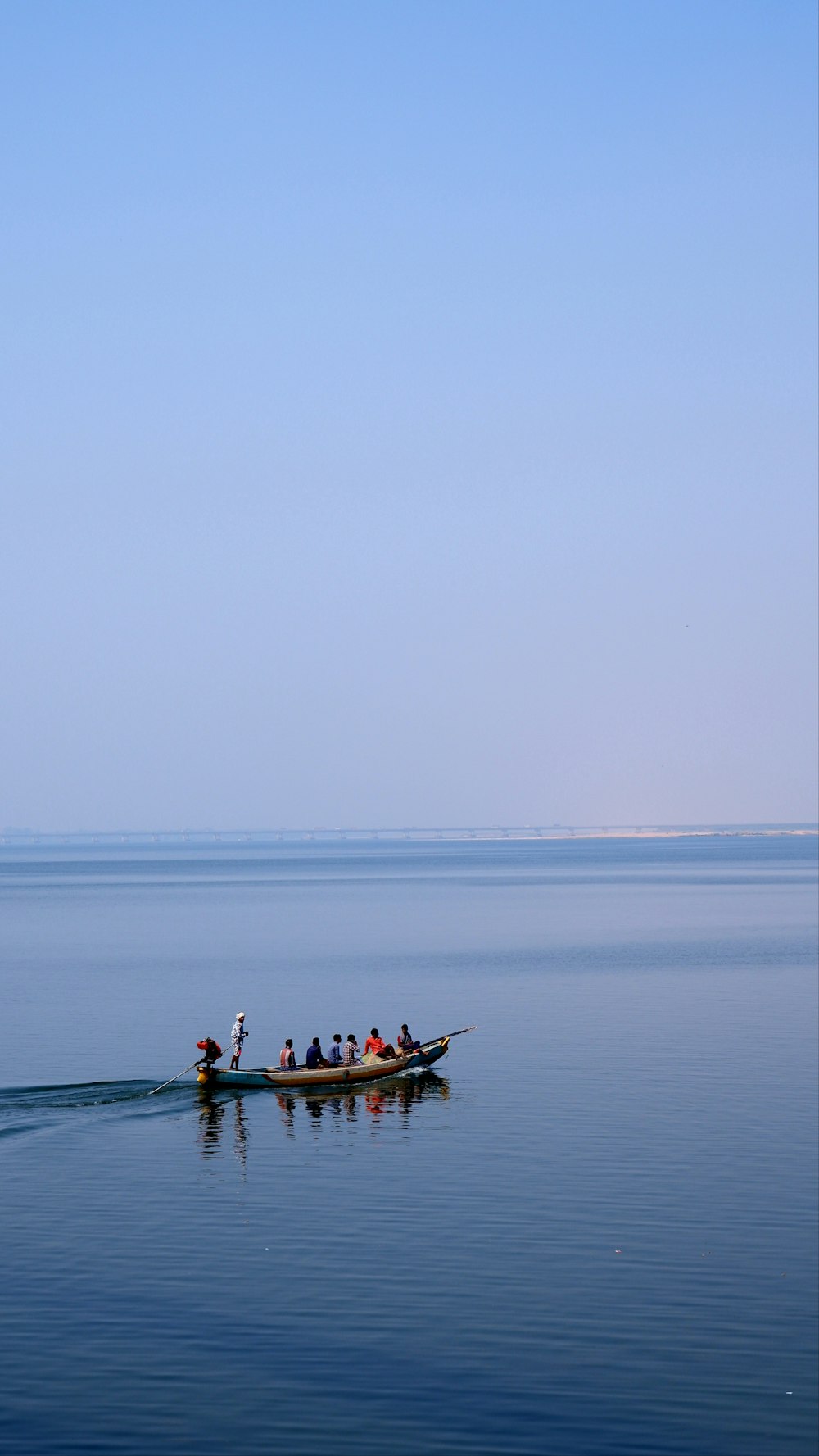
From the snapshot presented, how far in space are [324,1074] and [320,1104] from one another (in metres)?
2.00

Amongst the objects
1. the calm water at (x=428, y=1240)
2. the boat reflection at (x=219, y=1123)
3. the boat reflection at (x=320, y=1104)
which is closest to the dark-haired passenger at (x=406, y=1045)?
the boat reflection at (x=320, y=1104)

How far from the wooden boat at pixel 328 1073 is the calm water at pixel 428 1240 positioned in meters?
0.73

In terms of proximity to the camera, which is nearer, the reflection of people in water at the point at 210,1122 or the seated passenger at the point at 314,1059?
the reflection of people in water at the point at 210,1122

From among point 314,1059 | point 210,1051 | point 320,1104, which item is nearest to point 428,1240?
point 320,1104

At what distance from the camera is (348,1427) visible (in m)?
23.9

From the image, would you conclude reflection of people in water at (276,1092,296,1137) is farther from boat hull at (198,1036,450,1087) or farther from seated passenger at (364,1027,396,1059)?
seated passenger at (364,1027,396,1059)

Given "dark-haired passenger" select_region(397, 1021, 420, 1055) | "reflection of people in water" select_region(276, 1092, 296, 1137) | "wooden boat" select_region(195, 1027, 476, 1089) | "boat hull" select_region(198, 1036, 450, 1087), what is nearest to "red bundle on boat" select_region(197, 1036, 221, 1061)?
"wooden boat" select_region(195, 1027, 476, 1089)

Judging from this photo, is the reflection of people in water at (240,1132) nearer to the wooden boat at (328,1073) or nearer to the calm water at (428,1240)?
the calm water at (428,1240)

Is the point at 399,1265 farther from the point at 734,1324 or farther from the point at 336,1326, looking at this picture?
the point at 734,1324

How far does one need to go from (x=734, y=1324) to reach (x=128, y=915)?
143657 millimetres

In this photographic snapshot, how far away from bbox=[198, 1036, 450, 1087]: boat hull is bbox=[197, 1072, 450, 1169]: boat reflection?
1.02 feet

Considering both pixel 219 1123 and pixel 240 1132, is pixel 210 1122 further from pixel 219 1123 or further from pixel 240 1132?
pixel 240 1132

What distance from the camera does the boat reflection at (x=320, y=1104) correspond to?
4916cm

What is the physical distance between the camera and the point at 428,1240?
33.8m
